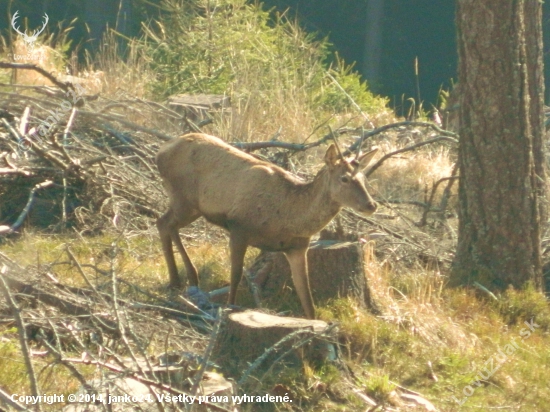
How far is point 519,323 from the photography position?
750 centimetres

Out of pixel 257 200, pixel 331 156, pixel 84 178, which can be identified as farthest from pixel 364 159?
pixel 84 178

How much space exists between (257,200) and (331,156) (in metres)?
0.68

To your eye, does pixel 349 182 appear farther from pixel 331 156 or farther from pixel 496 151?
pixel 496 151

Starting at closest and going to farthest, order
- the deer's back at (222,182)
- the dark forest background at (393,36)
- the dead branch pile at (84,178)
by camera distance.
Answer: the deer's back at (222,182), the dead branch pile at (84,178), the dark forest background at (393,36)

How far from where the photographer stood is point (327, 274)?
742 centimetres

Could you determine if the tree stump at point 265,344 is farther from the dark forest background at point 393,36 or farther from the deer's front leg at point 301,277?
the dark forest background at point 393,36

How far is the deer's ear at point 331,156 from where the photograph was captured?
23.3 ft

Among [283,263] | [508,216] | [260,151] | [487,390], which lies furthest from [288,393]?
[260,151]

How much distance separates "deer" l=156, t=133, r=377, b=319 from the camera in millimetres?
7105

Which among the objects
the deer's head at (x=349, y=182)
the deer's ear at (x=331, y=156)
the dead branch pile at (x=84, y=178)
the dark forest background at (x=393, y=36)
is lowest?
the dark forest background at (x=393, y=36)

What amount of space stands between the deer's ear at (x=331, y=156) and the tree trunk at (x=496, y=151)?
151 cm

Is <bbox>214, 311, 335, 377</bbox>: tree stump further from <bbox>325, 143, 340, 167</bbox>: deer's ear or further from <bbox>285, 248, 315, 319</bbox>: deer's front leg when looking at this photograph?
<bbox>325, 143, 340, 167</bbox>: deer's ear

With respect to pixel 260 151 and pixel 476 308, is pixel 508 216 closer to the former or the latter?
pixel 476 308

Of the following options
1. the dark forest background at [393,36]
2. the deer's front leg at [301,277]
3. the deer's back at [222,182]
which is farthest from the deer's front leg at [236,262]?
the dark forest background at [393,36]
